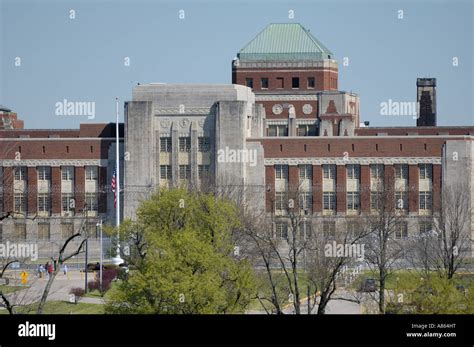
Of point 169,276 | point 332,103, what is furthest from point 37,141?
point 169,276

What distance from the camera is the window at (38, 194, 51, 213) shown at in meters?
84.0

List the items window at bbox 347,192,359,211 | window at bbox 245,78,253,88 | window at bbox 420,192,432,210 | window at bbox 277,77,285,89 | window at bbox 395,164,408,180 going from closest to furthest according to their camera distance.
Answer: window at bbox 420,192,432,210
window at bbox 347,192,359,211
window at bbox 395,164,408,180
window at bbox 277,77,285,89
window at bbox 245,78,253,88

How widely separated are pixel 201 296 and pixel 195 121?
46.4 metres

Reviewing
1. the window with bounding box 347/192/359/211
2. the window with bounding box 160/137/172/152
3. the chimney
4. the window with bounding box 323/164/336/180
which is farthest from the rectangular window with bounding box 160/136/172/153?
the chimney

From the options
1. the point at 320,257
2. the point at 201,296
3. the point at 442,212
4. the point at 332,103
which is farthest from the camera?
the point at 332,103

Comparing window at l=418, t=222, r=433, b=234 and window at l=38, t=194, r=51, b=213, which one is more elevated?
window at l=38, t=194, r=51, b=213

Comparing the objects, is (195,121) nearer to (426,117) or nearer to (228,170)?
(228,170)

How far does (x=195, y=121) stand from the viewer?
84.4 meters

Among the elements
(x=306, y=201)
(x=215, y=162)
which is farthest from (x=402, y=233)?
(x=215, y=162)

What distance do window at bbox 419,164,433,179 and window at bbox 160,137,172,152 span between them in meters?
15.2

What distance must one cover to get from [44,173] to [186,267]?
4614 centimetres

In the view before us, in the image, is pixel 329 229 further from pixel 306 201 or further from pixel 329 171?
pixel 329 171

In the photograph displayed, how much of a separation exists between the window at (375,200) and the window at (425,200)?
342cm

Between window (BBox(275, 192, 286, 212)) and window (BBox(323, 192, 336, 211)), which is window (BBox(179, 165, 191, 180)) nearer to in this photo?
window (BBox(275, 192, 286, 212))
